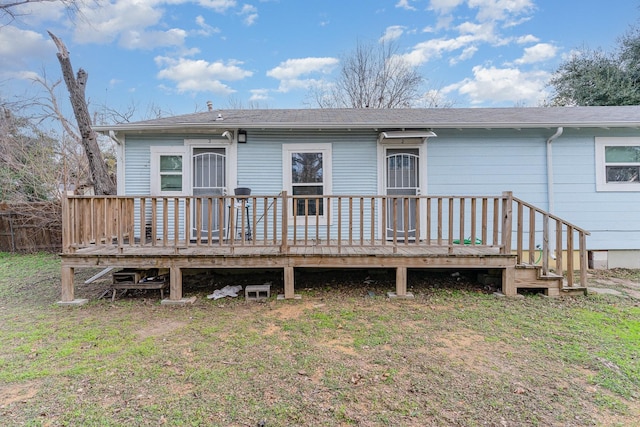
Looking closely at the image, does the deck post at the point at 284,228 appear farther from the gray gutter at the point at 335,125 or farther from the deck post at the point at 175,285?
A: the gray gutter at the point at 335,125

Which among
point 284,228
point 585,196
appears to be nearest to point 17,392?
point 284,228

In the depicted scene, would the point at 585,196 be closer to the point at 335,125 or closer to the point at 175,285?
the point at 335,125

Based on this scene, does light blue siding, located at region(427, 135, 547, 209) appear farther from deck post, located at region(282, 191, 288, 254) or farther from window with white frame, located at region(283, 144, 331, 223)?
deck post, located at region(282, 191, 288, 254)

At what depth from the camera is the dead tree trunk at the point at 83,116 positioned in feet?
26.6

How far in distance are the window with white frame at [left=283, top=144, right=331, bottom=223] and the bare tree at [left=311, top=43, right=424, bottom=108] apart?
1187 cm

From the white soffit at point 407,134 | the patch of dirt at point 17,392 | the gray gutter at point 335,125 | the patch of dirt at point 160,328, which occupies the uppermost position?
the gray gutter at point 335,125

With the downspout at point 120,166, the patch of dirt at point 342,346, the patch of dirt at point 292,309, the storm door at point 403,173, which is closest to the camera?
the patch of dirt at point 342,346

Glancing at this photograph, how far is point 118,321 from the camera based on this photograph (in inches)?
152

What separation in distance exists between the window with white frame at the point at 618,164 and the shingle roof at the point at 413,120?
474mm

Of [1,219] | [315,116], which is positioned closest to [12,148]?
[1,219]

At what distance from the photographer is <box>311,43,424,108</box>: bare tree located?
1711 centimetres

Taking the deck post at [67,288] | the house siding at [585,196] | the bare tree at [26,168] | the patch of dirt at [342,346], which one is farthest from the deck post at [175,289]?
the bare tree at [26,168]

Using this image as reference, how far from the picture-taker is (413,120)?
6.23 meters

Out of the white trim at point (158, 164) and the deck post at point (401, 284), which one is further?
the white trim at point (158, 164)
